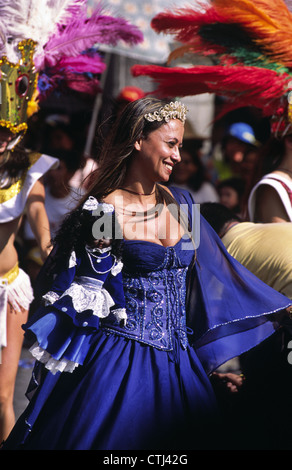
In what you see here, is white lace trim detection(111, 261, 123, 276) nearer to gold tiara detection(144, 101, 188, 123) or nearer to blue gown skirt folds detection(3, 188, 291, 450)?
blue gown skirt folds detection(3, 188, 291, 450)

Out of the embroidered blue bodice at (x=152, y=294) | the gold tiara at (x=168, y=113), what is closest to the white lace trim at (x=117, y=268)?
the embroidered blue bodice at (x=152, y=294)

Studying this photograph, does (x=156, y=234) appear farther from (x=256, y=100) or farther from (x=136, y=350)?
(x=256, y=100)

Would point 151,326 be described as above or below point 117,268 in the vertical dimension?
below

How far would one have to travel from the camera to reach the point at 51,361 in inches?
108

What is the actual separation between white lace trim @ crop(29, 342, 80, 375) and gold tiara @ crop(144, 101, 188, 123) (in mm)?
1141

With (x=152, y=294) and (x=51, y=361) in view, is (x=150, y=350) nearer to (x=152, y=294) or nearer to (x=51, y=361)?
(x=152, y=294)

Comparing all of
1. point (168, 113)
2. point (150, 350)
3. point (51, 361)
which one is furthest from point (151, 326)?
point (168, 113)

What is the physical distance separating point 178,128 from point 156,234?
508 mm

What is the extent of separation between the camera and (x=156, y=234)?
307 centimetres

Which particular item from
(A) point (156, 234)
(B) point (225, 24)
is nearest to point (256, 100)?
(B) point (225, 24)

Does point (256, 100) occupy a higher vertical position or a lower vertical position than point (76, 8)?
lower

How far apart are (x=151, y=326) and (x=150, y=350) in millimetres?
107

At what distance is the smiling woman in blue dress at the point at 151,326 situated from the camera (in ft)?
8.98

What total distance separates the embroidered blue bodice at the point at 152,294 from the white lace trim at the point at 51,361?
10.8 inches
